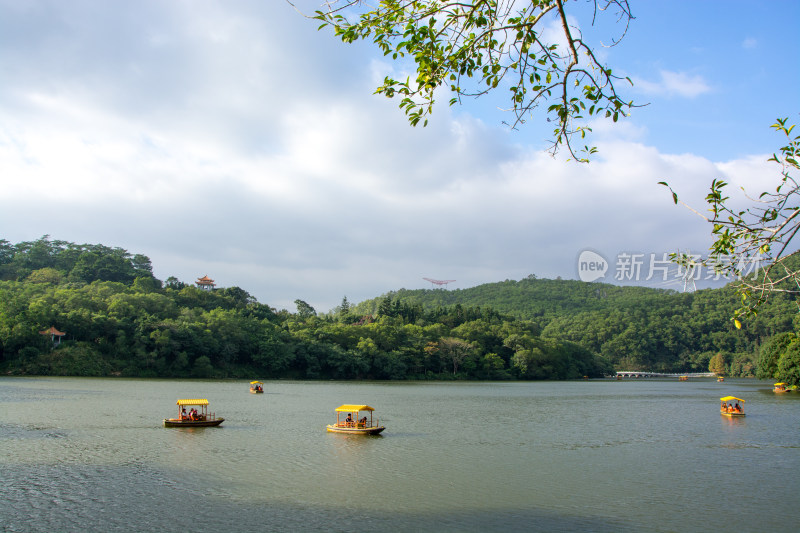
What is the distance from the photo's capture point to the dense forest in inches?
2603

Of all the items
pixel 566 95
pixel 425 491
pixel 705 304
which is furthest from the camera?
pixel 705 304

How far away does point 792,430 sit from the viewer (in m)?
33.3

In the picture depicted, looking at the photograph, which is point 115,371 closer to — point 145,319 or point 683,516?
point 145,319

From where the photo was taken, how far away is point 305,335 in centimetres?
8612

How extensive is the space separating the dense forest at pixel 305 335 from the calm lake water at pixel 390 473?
3093 cm

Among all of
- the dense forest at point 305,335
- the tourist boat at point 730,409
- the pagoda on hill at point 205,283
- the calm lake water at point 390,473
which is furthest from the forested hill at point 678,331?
the calm lake water at point 390,473

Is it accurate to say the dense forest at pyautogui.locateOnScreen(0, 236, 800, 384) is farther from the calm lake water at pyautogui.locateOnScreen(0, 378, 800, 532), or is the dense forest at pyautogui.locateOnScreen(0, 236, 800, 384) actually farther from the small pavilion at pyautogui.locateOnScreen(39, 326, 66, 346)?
the calm lake water at pyautogui.locateOnScreen(0, 378, 800, 532)

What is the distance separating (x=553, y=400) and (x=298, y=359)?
40910mm

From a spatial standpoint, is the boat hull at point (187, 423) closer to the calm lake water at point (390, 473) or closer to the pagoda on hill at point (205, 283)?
the calm lake water at point (390, 473)

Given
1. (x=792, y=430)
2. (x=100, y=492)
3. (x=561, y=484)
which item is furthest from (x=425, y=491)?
(x=792, y=430)

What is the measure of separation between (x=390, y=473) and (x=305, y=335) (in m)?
67.4

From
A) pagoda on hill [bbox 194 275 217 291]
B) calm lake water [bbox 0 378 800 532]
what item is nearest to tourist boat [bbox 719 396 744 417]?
calm lake water [bbox 0 378 800 532]

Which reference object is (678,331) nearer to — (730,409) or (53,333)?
(730,409)

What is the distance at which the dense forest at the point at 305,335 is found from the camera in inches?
2603
